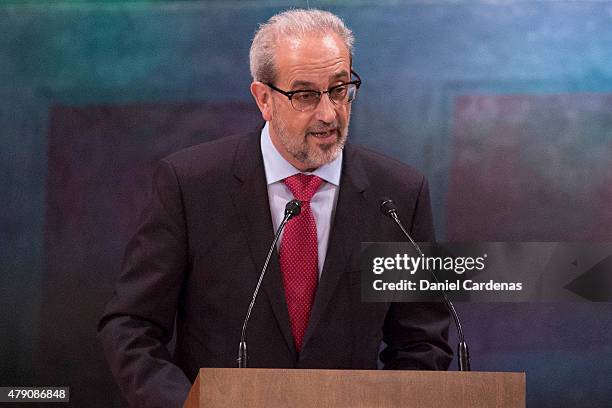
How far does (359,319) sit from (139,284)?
1.96 ft

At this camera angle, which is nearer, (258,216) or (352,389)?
(352,389)

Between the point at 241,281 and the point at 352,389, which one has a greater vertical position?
the point at 241,281

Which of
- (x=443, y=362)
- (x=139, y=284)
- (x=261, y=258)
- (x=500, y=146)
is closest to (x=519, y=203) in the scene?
(x=500, y=146)

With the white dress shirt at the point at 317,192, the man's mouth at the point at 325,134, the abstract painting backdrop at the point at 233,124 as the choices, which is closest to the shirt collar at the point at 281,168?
the white dress shirt at the point at 317,192

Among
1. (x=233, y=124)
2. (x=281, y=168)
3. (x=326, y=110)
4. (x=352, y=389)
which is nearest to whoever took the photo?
(x=352, y=389)

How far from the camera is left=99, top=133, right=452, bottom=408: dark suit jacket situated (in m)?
2.68

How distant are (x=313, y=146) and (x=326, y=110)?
0.11 metres

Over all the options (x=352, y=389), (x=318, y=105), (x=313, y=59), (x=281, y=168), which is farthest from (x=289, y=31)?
(x=352, y=389)

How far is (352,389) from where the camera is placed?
1.86 m

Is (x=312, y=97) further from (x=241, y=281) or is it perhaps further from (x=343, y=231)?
(x=241, y=281)

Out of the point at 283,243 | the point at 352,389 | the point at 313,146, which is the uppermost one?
the point at 313,146

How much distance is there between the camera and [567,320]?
3238 millimetres

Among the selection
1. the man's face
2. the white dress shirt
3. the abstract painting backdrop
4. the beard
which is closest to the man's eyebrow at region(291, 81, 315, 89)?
the man's face

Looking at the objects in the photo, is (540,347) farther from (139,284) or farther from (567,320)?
(139,284)
